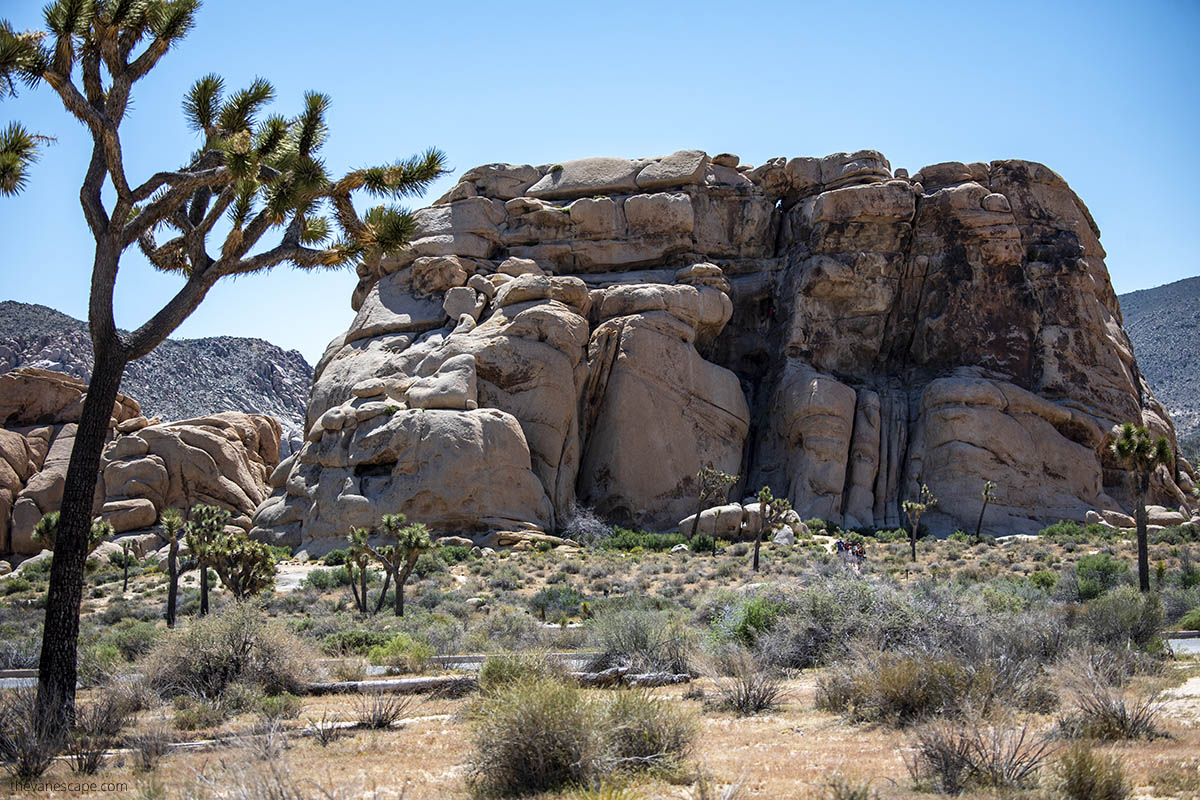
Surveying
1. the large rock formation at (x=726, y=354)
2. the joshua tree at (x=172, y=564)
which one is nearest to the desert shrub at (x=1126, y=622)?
the joshua tree at (x=172, y=564)

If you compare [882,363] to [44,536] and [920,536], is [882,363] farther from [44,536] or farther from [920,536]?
[44,536]

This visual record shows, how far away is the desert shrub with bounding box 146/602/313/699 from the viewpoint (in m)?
13.8

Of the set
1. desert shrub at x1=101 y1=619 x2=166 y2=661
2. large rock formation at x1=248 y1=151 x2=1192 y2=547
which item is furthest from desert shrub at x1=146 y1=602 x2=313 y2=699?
large rock formation at x1=248 y1=151 x2=1192 y2=547

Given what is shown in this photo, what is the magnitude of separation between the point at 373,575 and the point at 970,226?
35.7m

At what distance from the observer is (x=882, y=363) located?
56.0m

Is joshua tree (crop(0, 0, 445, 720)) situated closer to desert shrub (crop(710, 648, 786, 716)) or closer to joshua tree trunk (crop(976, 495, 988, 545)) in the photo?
desert shrub (crop(710, 648, 786, 716))

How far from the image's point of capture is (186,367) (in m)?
103

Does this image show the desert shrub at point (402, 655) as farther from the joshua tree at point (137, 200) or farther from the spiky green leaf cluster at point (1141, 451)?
the spiky green leaf cluster at point (1141, 451)

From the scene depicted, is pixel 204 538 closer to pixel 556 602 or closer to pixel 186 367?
pixel 556 602

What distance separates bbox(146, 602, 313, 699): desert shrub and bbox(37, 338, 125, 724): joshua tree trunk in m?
2.01

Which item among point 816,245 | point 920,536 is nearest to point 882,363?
point 816,245

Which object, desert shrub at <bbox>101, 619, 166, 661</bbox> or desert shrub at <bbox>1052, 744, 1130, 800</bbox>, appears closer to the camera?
desert shrub at <bbox>1052, 744, 1130, 800</bbox>

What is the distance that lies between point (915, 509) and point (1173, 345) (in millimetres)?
76673

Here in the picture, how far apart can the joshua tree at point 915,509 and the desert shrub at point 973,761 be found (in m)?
30.3
